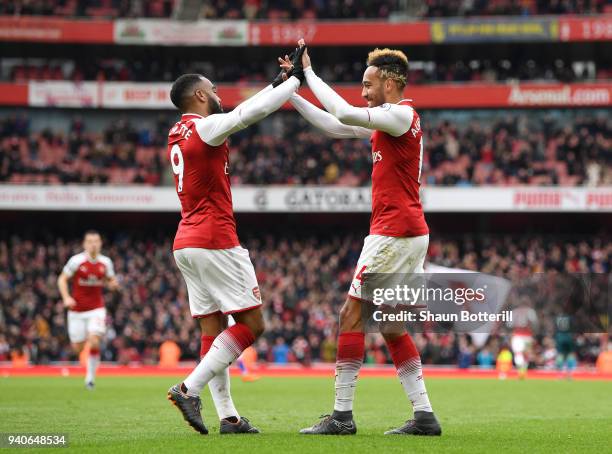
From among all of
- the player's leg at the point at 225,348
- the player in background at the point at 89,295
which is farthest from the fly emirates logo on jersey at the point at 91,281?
the player's leg at the point at 225,348

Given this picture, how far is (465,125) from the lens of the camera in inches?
1615

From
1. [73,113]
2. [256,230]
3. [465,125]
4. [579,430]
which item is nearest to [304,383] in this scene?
[579,430]

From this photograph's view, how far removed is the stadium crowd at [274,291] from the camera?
30250mm

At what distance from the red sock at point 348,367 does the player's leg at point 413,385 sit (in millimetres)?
292

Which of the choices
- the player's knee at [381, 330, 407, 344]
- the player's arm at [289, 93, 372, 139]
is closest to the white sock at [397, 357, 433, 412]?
the player's knee at [381, 330, 407, 344]

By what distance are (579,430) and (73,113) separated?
36.4 m

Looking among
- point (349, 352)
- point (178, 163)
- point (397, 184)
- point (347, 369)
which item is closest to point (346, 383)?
point (347, 369)

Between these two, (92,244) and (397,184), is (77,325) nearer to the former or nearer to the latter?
(92,244)

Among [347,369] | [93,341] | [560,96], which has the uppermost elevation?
[560,96]

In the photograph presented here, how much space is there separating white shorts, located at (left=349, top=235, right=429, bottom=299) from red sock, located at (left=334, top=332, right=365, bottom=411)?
35cm

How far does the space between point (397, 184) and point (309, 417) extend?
357 cm

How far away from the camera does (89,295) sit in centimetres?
1734

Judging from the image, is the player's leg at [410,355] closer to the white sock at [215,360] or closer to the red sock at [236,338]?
the red sock at [236,338]

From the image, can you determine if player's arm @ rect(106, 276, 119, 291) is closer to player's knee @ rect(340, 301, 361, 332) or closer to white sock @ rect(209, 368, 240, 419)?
white sock @ rect(209, 368, 240, 419)
